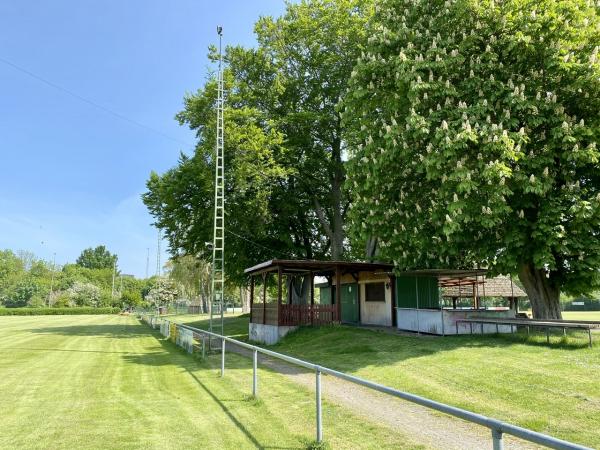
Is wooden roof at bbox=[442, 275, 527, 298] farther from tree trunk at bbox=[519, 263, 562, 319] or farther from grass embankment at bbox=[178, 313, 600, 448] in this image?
grass embankment at bbox=[178, 313, 600, 448]

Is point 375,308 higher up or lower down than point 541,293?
lower down

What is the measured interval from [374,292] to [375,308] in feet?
3.02

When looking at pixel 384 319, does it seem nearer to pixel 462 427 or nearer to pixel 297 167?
pixel 297 167

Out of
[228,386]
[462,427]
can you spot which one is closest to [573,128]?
[462,427]

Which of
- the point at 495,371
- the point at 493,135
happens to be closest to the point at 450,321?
the point at 495,371

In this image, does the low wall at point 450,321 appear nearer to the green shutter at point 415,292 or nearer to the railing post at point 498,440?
the green shutter at point 415,292

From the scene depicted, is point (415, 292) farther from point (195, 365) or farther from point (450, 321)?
point (195, 365)

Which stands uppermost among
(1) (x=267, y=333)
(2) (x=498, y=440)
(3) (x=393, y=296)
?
(3) (x=393, y=296)

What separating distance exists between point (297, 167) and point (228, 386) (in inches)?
899

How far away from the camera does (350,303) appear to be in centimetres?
2986

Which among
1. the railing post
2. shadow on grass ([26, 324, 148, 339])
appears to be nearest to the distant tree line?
shadow on grass ([26, 324, 148, 339])

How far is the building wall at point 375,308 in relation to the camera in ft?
83.8

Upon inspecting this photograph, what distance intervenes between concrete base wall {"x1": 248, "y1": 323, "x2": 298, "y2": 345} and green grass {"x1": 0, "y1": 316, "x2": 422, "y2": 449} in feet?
23.9

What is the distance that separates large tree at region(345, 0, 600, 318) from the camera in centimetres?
1430
